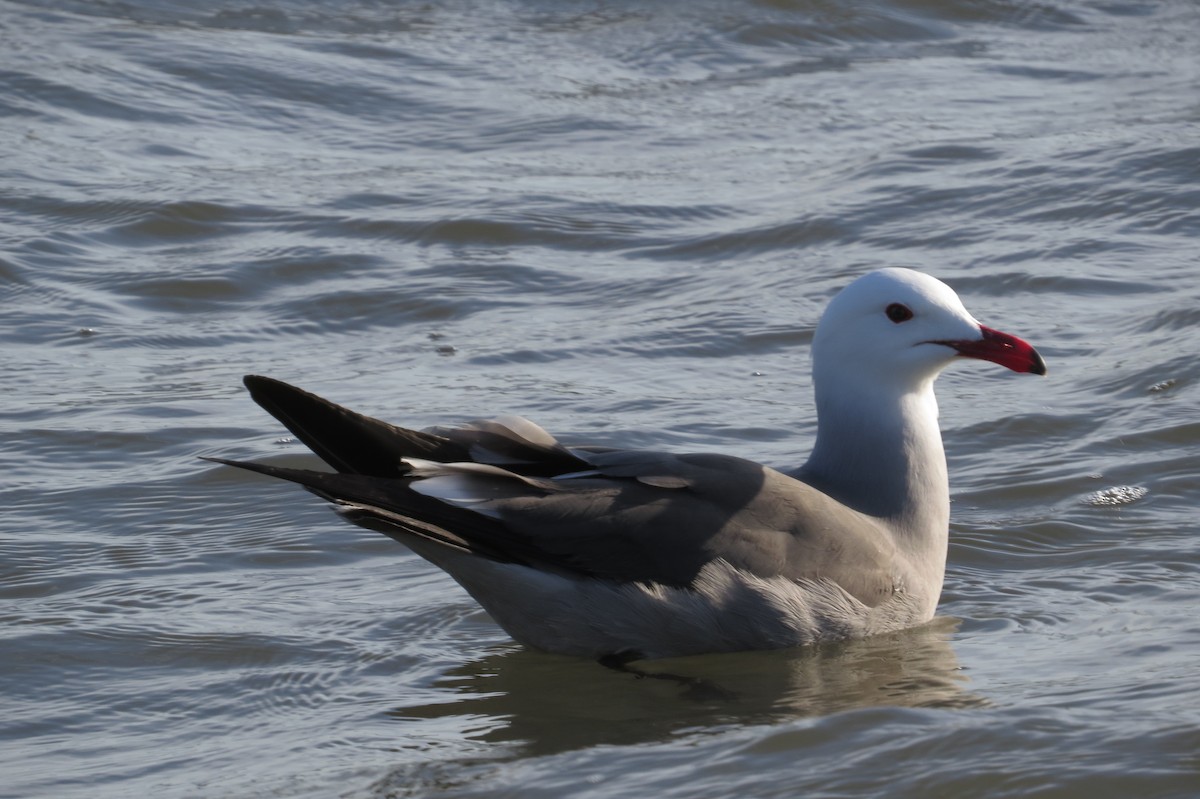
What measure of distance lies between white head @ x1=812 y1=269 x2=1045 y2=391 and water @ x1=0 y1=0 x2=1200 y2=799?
25.8 inches

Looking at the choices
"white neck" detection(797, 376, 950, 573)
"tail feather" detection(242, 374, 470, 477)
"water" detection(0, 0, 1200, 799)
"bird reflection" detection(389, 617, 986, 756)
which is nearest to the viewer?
"water" detection(0, 0, 1200, 799)

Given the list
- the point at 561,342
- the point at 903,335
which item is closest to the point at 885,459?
the point at 903,335

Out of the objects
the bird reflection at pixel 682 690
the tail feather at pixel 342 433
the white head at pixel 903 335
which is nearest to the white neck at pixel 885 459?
the white head at pixel 903 335

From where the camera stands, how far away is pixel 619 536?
459cm

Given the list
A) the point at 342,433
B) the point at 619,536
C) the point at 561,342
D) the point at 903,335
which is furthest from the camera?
the point at 561,342

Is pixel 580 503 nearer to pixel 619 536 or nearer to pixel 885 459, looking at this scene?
pixel 619 536

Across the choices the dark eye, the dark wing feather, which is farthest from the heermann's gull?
the dark eye

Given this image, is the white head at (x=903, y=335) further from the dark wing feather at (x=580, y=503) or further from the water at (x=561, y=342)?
the water at (x=561, y=342)

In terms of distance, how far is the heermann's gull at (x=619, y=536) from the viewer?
4.46 metres

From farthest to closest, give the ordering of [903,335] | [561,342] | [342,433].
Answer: [561,342] < [903,335] < [342,433]

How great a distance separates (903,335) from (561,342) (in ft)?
8.02

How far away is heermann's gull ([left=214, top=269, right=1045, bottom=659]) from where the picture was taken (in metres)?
4.46

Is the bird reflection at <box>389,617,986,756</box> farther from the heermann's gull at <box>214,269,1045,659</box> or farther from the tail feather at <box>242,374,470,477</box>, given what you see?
the tail feather at <box>242,374,470,477</box>

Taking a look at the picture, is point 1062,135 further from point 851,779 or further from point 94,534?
point 851,779
